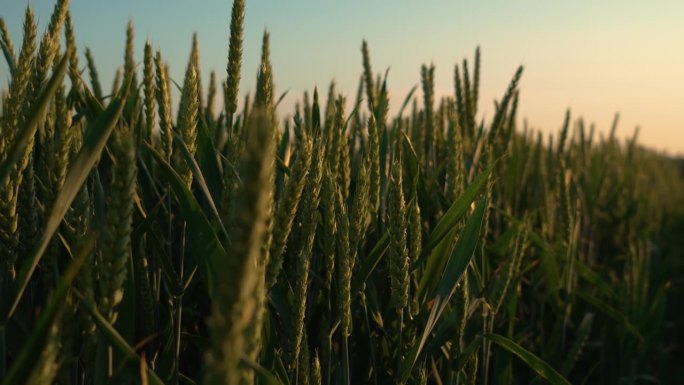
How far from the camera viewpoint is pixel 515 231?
59.3 inches

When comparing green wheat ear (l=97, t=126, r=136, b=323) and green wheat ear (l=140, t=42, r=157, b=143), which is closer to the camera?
green wheat ear (l=97, t=126, r=136, b=323)

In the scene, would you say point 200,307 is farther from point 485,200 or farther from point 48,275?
point 485,200

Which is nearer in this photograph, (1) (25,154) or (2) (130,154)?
(2) (130,154)

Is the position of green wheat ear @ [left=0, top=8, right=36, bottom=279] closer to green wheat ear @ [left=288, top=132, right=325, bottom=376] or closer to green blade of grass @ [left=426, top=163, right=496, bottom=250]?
green wheat ear @ [left=288, top=132, right=325, bottom=376]

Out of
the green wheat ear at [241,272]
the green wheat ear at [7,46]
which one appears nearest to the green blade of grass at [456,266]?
the green wheat ear at [241,272]

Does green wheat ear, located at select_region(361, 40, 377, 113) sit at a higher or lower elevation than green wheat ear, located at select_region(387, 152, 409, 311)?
higher

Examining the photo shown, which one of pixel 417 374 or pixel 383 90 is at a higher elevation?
pixel 383 90

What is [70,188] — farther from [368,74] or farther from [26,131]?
[368,74]

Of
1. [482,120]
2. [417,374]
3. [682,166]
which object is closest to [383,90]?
[482,120]

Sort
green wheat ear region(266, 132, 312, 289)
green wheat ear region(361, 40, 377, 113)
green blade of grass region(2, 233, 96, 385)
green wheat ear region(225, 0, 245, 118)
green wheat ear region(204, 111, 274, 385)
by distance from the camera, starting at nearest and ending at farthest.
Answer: green wheat ear region(204, 111, 274, 385) → green blade of grass region(2, 233, 96, 385) → green wheat ear region(266, 132, 312, 289) → green wheat ear region(225, 0, 245, 118) → green wheat ear region(361, 40, 377, 113)

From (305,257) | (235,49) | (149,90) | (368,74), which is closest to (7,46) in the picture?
(149,90)

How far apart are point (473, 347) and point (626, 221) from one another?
7.76 ft

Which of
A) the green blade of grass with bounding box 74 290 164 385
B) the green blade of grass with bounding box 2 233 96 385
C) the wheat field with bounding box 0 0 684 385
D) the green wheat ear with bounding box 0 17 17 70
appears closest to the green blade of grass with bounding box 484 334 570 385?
the wheat field with bounding box 0 0 684 385

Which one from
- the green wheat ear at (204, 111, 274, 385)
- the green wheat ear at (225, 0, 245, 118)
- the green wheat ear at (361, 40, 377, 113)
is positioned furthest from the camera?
the green wheat ear at (361, 40, 377, 113)
